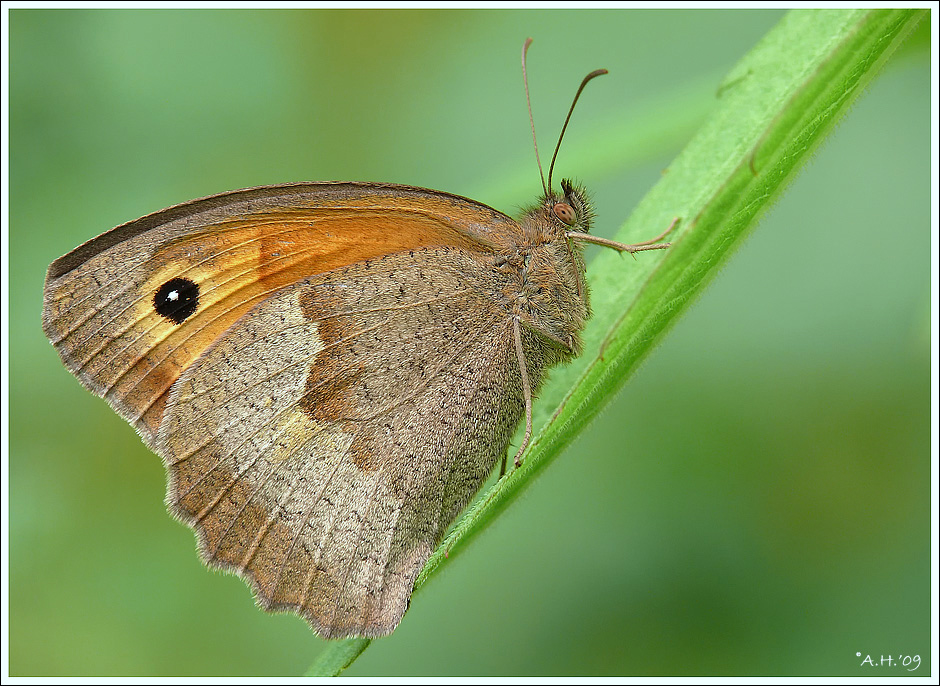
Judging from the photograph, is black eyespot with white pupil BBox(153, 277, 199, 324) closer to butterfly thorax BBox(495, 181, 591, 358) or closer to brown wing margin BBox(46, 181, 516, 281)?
brown wing margin BBox(46, 181, 516, 281)

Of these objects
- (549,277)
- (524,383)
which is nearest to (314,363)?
(524,383)

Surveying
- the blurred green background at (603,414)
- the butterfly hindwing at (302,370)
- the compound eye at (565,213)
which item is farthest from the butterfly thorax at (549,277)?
the blurred green background at (603,414)

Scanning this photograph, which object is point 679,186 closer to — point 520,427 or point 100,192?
point 520,427

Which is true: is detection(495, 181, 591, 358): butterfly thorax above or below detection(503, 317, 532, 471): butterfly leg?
above

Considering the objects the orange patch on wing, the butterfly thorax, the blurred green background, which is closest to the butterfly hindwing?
the orange patch on wing

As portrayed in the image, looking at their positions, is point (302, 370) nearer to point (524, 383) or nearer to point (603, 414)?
point (524, 383)

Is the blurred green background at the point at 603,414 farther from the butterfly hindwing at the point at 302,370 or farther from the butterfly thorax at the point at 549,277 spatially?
the butterfly hindwing at the point at 302,370
